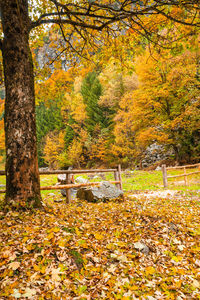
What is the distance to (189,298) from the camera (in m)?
2.40

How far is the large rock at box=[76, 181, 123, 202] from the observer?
5.77 m

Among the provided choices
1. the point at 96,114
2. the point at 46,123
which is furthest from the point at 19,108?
the point at 46,123

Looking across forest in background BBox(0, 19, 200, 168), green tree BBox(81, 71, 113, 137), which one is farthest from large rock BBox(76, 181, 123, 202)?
green tree BBox(81, 71, 113, 137)

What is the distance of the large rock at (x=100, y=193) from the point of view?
5.77 metres

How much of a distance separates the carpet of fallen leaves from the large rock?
1.62 meters

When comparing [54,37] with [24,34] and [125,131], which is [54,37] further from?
[125,131]

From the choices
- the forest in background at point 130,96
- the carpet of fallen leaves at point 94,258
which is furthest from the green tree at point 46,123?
the carpet of fallen leaves at point 94,258

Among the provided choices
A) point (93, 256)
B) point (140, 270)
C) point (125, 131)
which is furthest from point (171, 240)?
point (125, 131)

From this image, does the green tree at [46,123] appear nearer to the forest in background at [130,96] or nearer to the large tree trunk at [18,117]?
the forest in background at [130,96]

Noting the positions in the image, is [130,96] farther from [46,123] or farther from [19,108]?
[46,123]

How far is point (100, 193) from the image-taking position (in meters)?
5.96

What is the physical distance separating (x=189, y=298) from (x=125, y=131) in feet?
59.7

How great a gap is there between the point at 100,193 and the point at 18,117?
360cm

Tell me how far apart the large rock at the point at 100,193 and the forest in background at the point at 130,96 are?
128 inches
